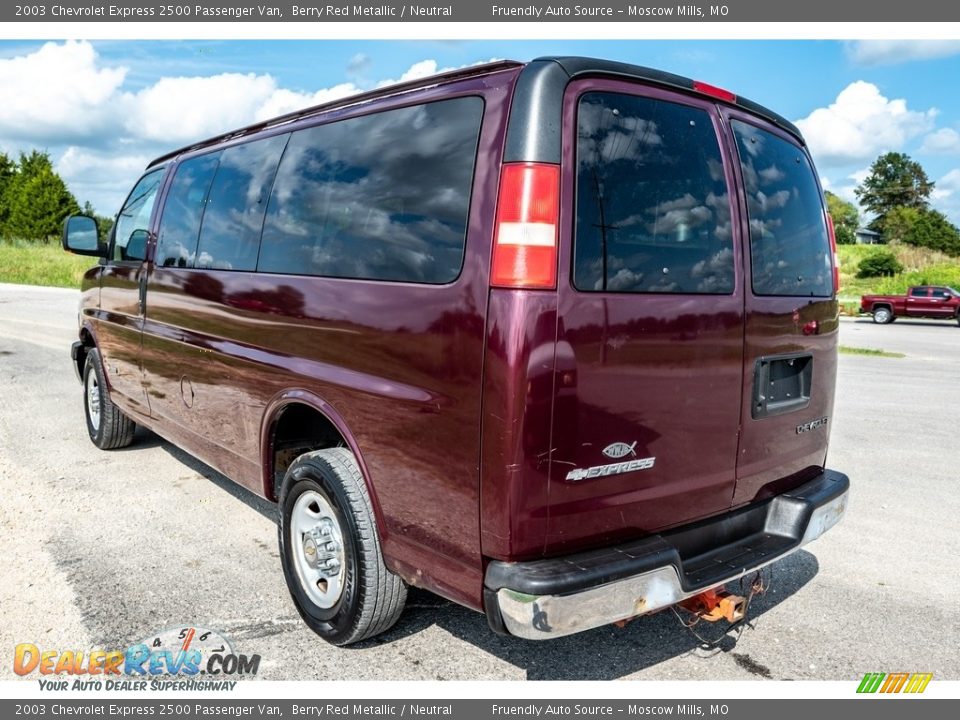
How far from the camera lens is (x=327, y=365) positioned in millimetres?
3164

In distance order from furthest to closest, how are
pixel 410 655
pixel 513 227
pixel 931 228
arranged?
pixel 931 228, pixel 410 655, pixel 513 227

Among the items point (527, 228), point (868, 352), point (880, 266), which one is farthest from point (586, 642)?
point (880, 266)

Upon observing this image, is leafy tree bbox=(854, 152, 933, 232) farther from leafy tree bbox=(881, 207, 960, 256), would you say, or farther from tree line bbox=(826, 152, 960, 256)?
leafy tree bbox=(881, 207, 960, 256)

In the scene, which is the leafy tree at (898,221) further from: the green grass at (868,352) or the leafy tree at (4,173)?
the leafy tree at (4,173)

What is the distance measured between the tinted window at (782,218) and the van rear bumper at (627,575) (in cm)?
103

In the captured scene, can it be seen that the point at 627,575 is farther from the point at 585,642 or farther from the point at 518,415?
the point at 585,642

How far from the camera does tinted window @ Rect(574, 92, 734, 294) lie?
8.45ft

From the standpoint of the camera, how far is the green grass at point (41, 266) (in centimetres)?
2967

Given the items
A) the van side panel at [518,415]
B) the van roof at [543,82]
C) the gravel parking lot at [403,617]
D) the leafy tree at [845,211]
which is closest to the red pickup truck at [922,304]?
the gravel parking lot at [403,617]

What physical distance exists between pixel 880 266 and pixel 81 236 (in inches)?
1868

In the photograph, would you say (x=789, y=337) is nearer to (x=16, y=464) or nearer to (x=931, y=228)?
(x=16, y=464)

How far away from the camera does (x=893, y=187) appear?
317ft

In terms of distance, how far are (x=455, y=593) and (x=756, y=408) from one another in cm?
145

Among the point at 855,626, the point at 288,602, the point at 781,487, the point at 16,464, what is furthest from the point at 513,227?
the point at 16,464
